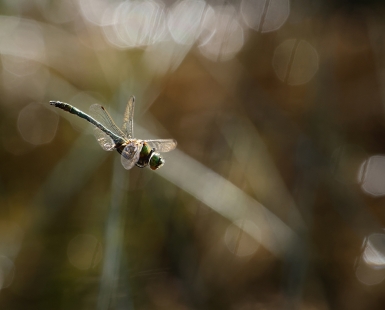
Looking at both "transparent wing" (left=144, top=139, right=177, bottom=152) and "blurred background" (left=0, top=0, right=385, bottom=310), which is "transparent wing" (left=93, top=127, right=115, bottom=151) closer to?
"transparent wing" (left=144, top=139, right=177, bottom=152)

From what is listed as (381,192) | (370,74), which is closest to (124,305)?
(381,192)

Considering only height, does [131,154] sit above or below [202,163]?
below

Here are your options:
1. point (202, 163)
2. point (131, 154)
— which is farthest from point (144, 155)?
point (202, 163)

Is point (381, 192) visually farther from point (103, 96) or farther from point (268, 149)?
point (103, 96)

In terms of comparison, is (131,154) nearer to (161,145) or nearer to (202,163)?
(161,145)

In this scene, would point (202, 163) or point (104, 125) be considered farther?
point (202, 163)

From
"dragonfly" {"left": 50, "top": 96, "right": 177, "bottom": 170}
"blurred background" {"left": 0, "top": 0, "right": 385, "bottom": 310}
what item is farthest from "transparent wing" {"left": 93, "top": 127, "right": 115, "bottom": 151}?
"blurred background" {"left": 0, "top": 0, "right": 385, "bottom": 310}

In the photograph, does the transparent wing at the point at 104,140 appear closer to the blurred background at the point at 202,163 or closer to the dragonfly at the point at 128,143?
the dragonfly at the point at 128,143
